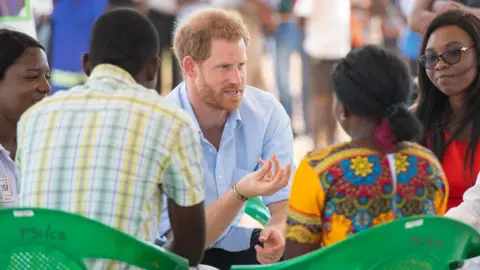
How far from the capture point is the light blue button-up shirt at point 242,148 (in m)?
3.65

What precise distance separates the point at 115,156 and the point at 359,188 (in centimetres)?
65

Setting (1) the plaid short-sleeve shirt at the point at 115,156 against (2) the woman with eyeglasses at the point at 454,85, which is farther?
(2) the woman with eyeglasses at the point at 454,85

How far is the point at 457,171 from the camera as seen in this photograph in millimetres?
3561

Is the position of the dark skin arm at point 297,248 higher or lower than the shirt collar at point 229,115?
lower

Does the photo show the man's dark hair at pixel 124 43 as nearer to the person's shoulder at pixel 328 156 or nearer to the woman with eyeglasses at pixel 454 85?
the person's shoulder at pixel 328 156

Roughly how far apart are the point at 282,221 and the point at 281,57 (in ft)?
15.3

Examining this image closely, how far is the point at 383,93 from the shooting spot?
2586 mm

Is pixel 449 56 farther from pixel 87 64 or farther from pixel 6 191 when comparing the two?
pixel 6 191

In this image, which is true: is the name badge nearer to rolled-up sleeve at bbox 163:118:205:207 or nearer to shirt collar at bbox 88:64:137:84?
shirt collar at bbox 88:64:137:84

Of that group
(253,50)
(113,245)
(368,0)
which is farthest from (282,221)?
(368,0)

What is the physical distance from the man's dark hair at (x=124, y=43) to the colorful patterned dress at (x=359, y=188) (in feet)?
1.79

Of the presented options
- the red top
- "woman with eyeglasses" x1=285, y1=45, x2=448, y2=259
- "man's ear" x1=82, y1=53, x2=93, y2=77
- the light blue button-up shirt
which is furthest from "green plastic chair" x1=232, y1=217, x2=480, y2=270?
the light blue button-up shirt

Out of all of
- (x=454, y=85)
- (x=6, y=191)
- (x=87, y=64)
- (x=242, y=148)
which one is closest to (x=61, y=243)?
(x=87, y=64)

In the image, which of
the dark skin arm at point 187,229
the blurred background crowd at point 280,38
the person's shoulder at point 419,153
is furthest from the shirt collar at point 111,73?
the blurred background crowd at point 280,38
